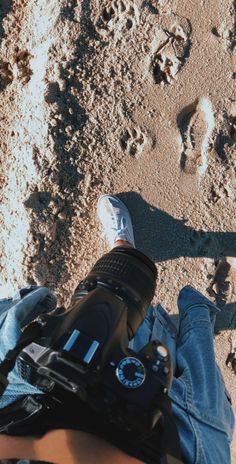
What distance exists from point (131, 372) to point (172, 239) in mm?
1126

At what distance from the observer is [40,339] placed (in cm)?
124

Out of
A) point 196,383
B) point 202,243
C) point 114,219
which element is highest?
point 202,243

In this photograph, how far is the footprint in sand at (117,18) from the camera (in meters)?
2.22

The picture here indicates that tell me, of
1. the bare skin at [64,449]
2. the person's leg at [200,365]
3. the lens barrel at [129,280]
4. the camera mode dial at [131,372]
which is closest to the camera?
the bare skin at [64,449]

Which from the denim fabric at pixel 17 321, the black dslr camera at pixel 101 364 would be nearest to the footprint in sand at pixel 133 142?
the denim fabric at pixel 17 321

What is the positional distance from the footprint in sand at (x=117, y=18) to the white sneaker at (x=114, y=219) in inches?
26.7

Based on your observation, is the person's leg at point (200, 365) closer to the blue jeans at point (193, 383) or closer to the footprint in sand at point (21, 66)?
the blue jeans at point (193, 383)

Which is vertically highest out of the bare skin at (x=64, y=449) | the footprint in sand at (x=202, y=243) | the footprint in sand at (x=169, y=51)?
the footprint in sand at (x=169, y=51)

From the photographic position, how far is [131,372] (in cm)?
117

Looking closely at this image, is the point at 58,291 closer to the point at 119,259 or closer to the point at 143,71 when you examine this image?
the point at 119,259

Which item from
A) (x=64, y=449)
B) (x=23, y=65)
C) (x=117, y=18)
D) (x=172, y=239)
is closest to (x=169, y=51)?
(x=117, y=18)

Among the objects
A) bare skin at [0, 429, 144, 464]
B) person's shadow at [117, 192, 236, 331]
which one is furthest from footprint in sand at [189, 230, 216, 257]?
bare skin at [0, 429, 144, 464]

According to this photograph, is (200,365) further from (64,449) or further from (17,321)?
(64,449)

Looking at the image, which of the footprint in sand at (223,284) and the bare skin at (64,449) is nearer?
the bare skin at (64,449)
